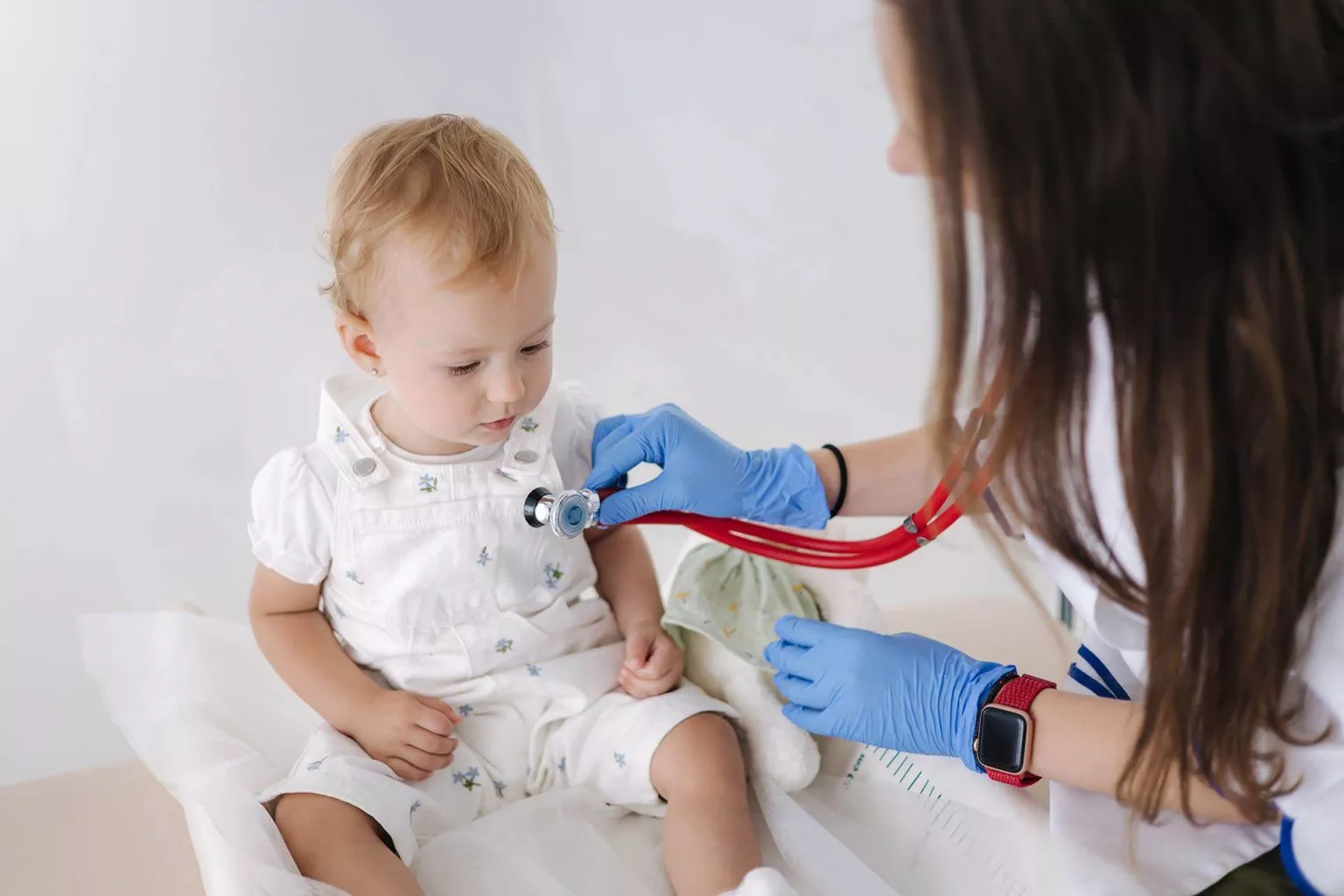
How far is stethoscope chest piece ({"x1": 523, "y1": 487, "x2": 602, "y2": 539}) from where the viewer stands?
109cm

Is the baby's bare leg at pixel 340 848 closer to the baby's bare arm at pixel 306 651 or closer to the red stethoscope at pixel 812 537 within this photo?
the baby's bare arm at pixel 306 651

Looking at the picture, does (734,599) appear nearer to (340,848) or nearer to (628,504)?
(628,504)

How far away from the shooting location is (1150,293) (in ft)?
2.48

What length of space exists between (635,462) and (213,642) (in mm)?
516

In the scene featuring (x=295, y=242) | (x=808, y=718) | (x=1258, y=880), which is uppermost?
(x=295, y=242)

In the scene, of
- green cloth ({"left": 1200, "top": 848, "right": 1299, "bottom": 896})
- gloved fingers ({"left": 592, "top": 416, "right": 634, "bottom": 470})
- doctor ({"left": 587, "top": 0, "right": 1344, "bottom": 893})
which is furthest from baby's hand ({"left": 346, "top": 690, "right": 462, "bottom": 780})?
green cloth ({"left": 1200, "top": 848, "right": 1299, "bottom": 896})

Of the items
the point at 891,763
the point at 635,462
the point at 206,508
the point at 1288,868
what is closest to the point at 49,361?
the point at 206,508

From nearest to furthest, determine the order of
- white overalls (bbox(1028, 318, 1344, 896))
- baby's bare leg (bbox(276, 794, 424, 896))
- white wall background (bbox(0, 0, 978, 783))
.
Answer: white overalls (bbox(1028, 318, 1344, 896)) < baby's bare leg (bbox(276, 794, 424, 896)) < white wall background (bbox(0, 0, 978, 783))

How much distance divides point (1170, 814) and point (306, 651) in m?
0.81

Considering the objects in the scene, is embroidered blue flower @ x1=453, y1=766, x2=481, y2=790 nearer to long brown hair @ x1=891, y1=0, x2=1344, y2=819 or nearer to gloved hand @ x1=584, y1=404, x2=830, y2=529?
gloved hand @ x1=584, y1=404, x2=830, y2=529

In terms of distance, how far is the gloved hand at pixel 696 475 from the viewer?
119 cm

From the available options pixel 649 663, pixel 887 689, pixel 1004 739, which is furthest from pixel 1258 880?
pixel 649 663

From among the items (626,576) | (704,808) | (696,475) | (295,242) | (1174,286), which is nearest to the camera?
(1174,286)

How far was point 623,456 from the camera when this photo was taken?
3.91ft
